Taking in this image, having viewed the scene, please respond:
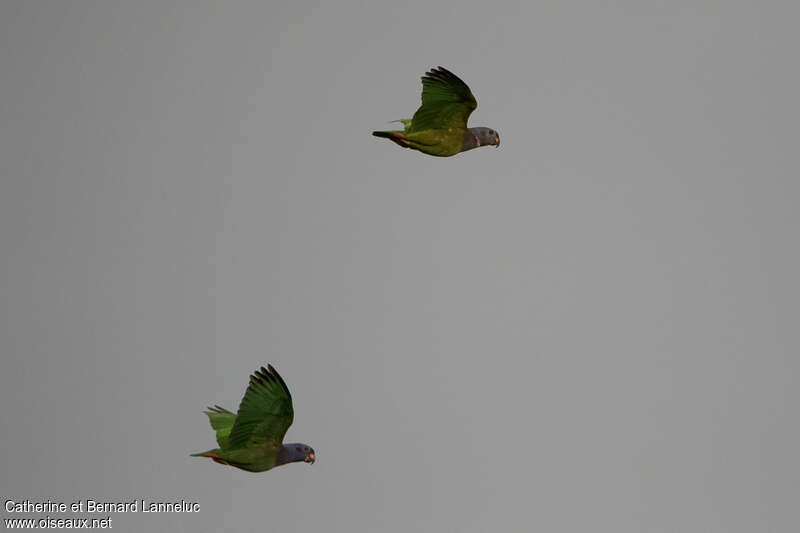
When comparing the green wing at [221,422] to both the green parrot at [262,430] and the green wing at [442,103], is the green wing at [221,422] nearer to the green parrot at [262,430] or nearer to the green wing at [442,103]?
the green parrot at [262,430]

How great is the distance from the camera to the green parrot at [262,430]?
47.6 metres

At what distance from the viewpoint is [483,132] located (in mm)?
52750

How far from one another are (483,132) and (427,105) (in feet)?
10.5

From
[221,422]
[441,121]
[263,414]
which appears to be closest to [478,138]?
[441,121]

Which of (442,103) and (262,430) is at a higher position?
(442,103)

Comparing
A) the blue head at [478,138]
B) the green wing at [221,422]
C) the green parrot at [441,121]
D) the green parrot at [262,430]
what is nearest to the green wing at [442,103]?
the green parrot at [441,121]

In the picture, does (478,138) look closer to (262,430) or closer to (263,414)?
(263,414)

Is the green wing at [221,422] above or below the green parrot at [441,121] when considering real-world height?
below

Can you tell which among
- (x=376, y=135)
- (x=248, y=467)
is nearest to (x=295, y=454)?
(x=248, y=467)

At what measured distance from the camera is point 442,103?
5044 cm

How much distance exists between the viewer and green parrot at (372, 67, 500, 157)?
164 feet

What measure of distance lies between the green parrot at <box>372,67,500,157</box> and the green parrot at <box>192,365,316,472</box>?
9.39m

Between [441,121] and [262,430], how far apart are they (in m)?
12.3

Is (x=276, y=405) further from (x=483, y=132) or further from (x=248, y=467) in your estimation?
(x=483, y=132)
